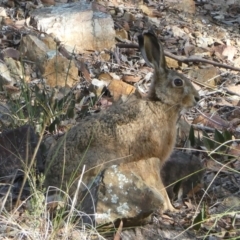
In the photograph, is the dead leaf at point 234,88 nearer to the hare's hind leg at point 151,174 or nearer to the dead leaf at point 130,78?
the dead leaf at point 130,78

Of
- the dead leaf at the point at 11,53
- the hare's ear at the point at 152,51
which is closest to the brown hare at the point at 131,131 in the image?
the hare's ear at the point at 152,51

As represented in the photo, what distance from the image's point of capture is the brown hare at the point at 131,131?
554cm

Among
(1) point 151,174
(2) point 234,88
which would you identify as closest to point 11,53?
(2) point 234,88

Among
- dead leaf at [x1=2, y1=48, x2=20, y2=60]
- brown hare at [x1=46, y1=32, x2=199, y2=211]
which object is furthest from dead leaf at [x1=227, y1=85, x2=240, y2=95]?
dead leaf at [x1=2, y1=48, x2=20, y2=60]

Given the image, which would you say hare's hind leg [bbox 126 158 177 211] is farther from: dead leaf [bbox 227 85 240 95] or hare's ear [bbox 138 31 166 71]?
dead leaf [bbox 227 85 240 95]

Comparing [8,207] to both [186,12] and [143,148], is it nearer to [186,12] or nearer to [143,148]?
[143,148]

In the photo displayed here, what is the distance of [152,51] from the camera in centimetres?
621

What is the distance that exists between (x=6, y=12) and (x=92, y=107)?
2.73 m

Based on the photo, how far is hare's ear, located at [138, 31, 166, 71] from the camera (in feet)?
20.2

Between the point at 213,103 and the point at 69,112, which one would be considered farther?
the point at 213,103

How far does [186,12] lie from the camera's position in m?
10.3

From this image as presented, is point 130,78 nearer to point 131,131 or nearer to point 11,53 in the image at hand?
point 11,53

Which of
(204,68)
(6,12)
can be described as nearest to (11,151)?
(204,68)

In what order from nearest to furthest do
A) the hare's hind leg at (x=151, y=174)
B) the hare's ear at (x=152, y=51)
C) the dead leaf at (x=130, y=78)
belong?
the hare's hind leg at (x=151, y=174)
the hare's ear at (x=152, y=51)
the dead leaf at (x=130, y=78)
